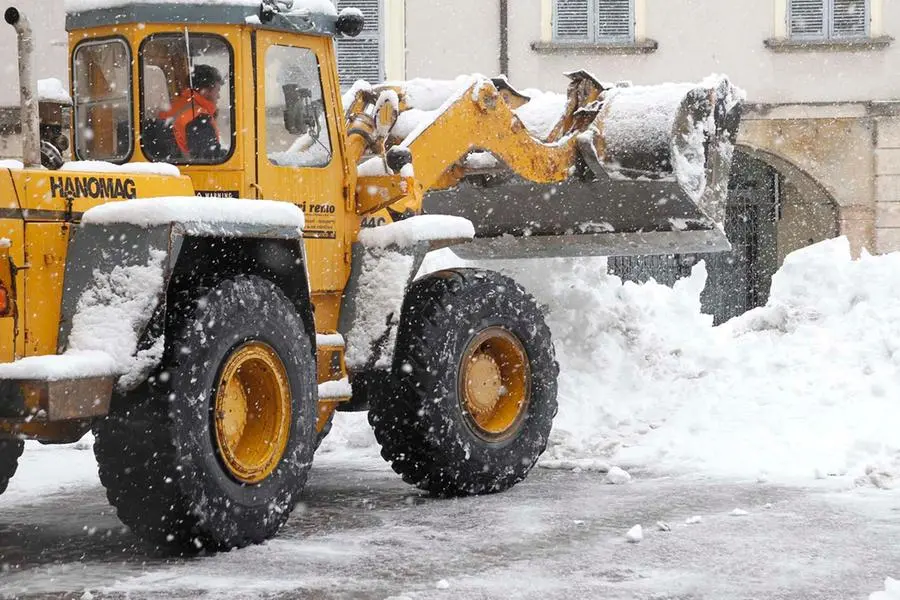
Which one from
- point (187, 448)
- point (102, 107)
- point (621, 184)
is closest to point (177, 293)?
point (187, 448)

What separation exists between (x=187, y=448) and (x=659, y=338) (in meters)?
5.43

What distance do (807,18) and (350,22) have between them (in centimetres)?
1167

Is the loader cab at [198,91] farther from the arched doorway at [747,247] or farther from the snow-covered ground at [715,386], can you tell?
the arched doorway at [747,247]

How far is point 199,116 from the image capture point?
7012 mm

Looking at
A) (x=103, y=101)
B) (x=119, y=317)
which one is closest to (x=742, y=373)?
(x=103, y=101)

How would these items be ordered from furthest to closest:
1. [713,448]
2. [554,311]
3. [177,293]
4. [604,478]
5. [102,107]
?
[554,311]
[713,448]
[604,478]
[102,107]
[177,293]

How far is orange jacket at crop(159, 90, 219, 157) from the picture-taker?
699cm

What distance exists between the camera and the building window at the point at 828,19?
17859mm

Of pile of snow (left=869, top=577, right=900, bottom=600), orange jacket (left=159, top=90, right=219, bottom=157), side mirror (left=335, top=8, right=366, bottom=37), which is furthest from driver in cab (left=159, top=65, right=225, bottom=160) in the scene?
pile of snow (left=869, top=577, right=900, bottom=600)

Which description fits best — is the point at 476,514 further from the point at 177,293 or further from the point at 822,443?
the point at 822,443

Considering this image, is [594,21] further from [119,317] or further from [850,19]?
[119,317]

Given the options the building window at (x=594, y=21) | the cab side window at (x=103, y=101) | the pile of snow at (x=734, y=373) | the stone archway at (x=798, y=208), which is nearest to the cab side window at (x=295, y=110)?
the cab side window at (x=103, y=101)

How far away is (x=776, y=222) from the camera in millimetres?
19375

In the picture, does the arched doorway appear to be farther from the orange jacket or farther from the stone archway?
the orange jacket
